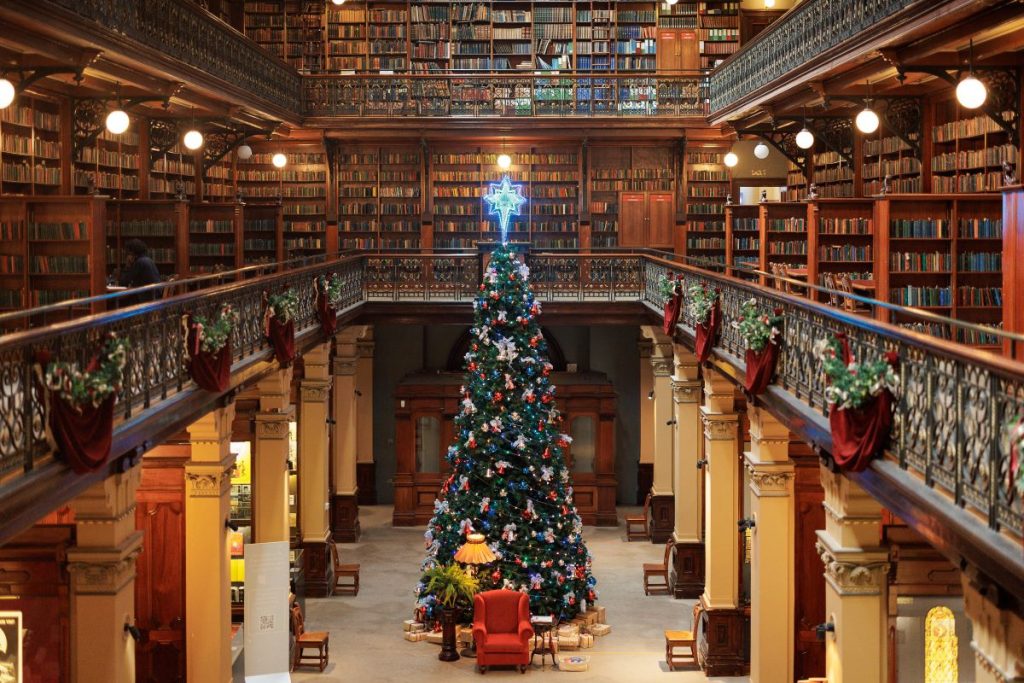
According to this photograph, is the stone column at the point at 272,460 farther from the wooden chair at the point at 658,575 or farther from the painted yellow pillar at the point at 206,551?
the wooden chair at the point at 658,575

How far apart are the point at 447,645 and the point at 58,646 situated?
4807 mm

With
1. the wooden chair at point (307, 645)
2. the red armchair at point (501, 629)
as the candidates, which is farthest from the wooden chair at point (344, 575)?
the red armchair at point (501, 629)

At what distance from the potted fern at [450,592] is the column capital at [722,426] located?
9.95 feet

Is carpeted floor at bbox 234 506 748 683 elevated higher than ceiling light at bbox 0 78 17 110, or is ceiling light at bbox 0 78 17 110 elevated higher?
ceiling light at bbox 0 78 17 110

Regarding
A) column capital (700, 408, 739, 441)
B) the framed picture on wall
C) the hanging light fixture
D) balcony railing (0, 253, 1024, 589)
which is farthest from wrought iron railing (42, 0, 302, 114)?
the hanging light fixture

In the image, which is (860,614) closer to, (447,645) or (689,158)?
(447,645)

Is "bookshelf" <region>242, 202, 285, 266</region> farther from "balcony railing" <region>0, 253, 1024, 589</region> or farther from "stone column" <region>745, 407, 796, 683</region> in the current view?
"stone column" <region>745, 407, 796, 683</region>

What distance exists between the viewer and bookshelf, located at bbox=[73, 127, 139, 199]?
45.1ft

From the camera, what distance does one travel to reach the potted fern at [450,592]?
13344mm

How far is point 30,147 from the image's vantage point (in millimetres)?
12203

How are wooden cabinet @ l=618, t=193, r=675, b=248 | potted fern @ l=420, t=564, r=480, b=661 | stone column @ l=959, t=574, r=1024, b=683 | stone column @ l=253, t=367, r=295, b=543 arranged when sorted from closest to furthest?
stone column @ l=959, t=574, r=1024, b=683 < stone column @ l=253, t=367, r=295, b=543 < potted fern @ l=420, t=564, r=480, b=661 < wooden cabinet @ l=618, t=193, r=675, b=248

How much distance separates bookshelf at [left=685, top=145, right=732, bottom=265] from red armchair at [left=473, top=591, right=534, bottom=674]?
815cm

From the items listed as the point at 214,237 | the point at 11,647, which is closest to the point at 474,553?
the point at 11,647

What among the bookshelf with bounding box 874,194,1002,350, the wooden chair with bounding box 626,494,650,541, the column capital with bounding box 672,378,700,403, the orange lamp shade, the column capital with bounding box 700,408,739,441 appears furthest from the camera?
the wooden chair with bounding box 626,494,650,541
